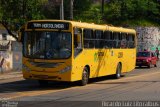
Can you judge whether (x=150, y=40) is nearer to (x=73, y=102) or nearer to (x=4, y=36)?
(x=4, y=36)

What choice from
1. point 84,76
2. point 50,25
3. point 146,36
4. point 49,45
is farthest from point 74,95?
point 146,36

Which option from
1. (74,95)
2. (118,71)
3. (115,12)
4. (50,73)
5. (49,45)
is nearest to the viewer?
(74,95)

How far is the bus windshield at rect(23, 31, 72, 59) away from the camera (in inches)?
788

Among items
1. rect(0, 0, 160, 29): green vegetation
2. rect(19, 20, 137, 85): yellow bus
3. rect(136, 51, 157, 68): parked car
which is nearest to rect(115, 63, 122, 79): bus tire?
rect(19, 20, 137, 85): yellow bus

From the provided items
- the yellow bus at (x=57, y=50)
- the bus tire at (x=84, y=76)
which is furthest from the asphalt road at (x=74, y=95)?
the yellow bus at (x=57, y=50)

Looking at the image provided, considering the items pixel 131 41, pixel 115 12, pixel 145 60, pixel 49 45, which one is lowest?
pixel 145 60

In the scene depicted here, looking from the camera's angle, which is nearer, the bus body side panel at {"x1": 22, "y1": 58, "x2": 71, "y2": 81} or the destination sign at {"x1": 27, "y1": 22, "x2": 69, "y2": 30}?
the bus body side panel at {"x1": 22, "y1": 58, "x2": 71, "y2": 81}

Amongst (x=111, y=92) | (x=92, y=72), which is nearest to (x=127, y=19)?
(x=92, y=72)

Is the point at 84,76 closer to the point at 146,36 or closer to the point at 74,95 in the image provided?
the point at 74,95

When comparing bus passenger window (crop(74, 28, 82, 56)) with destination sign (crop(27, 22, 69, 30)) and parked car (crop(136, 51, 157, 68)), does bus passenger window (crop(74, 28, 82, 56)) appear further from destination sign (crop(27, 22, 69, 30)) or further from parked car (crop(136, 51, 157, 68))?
parked car (crop(136, 51, 157, 68))

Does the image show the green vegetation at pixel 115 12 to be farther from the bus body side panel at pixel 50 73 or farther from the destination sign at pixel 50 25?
the bus body side panel at pixel 50 73

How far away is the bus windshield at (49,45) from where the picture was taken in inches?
788

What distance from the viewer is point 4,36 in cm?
4772

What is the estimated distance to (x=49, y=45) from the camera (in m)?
20.2
